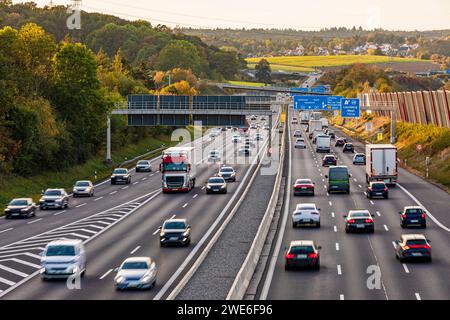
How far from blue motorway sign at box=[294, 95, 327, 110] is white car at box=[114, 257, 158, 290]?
7750cm

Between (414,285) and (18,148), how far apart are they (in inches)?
2130

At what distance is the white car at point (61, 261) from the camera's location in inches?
1633

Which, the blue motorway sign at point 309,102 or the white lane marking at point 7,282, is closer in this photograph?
the white lane marking at point 7,282

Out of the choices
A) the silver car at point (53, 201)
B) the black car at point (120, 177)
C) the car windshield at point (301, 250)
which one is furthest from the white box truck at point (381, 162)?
the car windshield at point (301, 250)

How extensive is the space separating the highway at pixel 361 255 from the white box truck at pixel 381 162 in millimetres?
1379

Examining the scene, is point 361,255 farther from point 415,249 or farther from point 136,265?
point 136,265

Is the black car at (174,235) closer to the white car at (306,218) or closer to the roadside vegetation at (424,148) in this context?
the white car at (306,218)

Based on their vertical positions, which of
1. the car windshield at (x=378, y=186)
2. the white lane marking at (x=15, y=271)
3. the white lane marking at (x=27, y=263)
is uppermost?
the car windshield at (x=378, y=186)

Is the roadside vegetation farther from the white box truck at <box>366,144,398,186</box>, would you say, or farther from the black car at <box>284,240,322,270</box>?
the black car at <box>284,240,322,270</box>

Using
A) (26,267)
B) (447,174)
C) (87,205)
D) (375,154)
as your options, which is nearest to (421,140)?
(447,174)

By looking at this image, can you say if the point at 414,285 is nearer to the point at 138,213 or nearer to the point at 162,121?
the point at 138,213

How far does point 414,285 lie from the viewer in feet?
127

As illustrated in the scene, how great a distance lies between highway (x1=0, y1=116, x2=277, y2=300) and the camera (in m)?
39.6

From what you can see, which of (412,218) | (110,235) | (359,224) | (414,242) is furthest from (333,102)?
(414,242)
